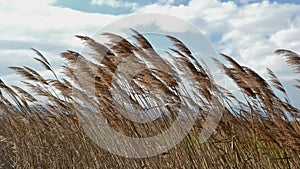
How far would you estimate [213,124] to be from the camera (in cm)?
359

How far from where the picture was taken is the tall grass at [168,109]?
3383 mm

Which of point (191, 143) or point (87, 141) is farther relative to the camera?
point (87, 141)

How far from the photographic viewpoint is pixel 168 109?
3.86 metres

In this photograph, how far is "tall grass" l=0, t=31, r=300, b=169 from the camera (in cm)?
338

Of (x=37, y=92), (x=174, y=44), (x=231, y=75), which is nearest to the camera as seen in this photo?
(x=231, y=75)

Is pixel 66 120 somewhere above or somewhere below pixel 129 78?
below

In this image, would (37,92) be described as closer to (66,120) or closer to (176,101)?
(66,120)

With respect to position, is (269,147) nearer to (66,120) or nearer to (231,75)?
(231,75)

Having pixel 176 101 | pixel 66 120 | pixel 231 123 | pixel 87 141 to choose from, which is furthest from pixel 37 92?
pixel 231 123

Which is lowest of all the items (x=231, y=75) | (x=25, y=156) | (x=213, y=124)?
(x=25, y=156)

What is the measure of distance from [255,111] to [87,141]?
210 centimetres

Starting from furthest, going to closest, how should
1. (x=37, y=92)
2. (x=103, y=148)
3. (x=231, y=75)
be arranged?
(x=37, y=92), (x=103, y=148), (x=231, y=75)

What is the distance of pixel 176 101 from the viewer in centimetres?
373

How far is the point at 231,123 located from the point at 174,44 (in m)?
0.71
